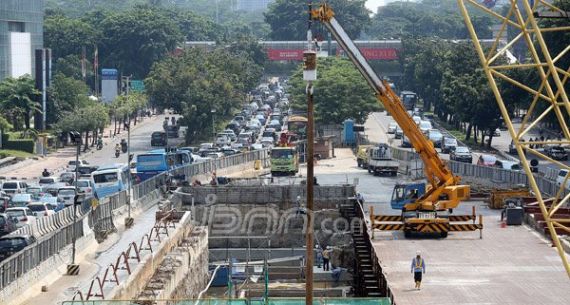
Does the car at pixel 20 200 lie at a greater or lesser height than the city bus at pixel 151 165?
lesser

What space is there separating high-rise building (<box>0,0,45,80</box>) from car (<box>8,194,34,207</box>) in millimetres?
56748

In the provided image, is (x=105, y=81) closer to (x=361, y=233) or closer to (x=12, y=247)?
(x=361, y=233)

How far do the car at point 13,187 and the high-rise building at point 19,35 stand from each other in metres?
48.1

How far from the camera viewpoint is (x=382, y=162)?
286ft

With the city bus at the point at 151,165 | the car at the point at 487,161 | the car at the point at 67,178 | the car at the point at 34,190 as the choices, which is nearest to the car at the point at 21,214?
the car at the point at 34,190

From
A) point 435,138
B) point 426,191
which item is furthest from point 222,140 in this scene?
point 426,191

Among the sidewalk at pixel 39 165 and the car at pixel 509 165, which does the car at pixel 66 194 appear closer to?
the sidewalk at pixel 39 165

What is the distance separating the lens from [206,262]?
206ft

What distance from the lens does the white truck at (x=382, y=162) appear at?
87375 mm

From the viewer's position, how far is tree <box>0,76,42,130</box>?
371 feet

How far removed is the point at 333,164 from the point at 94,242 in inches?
1719

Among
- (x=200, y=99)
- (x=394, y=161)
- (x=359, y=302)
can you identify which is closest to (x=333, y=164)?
(x=394, y=161)

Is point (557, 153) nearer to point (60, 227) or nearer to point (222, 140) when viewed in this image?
point (222, 140)

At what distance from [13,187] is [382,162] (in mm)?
22737
